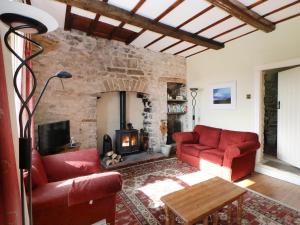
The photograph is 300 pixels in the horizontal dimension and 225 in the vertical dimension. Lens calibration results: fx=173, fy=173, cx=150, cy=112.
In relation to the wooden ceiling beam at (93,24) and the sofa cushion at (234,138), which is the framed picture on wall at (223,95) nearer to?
the sofa cushion at (234,138)

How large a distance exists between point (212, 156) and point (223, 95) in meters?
1.77

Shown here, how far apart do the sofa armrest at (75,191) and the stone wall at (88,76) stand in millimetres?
2326

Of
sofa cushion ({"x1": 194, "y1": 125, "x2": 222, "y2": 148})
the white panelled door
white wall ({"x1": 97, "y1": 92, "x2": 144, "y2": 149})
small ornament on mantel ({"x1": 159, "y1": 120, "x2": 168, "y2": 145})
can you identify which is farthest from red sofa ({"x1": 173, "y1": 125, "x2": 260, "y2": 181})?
white wall ({"x1": 97, "y1": 92, "x2": 144, "y2": 149})

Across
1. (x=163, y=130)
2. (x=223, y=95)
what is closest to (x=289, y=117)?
(x=223, y=95)

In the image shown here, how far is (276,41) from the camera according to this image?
343 cm

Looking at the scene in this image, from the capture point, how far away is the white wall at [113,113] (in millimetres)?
4570

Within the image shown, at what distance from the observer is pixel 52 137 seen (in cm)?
305

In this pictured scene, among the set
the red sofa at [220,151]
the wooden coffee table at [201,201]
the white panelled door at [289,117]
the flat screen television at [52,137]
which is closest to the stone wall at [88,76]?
the flat screen television at [52,137]

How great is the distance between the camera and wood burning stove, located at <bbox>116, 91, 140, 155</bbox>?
4.42 m

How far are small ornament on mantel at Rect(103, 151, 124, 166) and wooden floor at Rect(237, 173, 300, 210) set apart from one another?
2602 mm

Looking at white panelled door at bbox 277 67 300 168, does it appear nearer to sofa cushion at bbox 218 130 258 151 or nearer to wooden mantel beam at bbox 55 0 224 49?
sofa cushion at bbox 218 130 258 151

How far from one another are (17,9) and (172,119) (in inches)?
199

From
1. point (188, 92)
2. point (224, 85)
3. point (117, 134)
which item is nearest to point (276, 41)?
point (224, 85)

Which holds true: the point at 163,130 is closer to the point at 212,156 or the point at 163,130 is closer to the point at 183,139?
the point at 183,139
